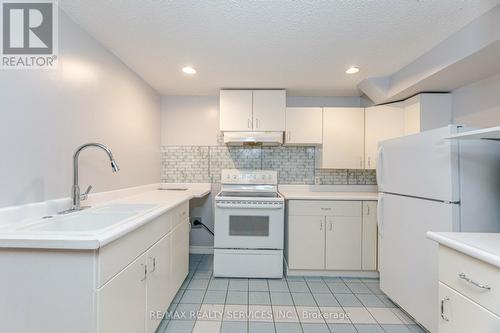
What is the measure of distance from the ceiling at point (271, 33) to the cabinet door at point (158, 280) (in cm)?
149

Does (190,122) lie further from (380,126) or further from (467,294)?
(467,294)

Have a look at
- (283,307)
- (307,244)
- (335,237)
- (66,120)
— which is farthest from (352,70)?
(66,120)

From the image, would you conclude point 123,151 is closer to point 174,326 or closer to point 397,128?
point 174,326

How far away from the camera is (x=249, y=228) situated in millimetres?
2664

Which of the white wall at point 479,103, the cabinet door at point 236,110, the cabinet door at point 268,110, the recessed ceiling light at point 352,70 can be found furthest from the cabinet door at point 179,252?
the white wall at point 479,103

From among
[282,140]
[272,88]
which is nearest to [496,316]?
[282,140]

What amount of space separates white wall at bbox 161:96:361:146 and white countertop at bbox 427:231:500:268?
7.79 feet

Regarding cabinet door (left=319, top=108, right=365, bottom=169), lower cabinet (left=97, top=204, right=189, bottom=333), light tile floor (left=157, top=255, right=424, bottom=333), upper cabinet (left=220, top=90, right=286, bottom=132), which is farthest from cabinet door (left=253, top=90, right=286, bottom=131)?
light tile floor (left=157, top=255, right=424, bottom=333)

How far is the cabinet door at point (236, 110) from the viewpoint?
294 centimetres

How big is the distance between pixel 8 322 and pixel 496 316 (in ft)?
6.27

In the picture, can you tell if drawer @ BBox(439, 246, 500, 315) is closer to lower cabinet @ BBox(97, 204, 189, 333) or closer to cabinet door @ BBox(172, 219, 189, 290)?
lower cabinet @ BBox(97, 204, 189, 333)

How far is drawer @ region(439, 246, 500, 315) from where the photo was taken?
3.18 ft

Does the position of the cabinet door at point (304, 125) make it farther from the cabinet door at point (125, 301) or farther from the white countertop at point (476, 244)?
the cabinet door at point (125, 301)

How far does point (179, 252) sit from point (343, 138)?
7.28 feet
